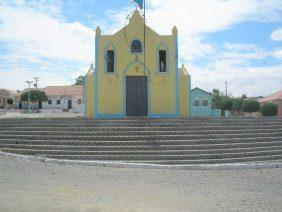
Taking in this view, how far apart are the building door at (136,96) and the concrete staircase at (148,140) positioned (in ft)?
19.3

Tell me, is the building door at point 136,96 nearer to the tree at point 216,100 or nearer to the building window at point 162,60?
the building window at point 162,60

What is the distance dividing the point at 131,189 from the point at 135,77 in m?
16.1

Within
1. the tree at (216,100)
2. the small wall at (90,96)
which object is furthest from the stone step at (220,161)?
the tree at (216,100)

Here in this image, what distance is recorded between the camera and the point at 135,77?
25438 mm

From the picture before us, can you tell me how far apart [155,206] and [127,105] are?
17.5 meters

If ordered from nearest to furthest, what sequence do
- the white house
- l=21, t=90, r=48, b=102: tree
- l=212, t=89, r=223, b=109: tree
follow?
1. l=212, t=89, r=223, b=109: tree
2. l=21, t=90, r=48, b=102: tree
3. the white house


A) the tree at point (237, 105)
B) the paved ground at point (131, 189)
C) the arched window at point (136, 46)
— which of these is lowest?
the paved ground at point (131, 189)

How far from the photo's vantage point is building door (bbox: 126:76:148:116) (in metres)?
25.2

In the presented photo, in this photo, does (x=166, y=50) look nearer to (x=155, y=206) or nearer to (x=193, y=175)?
(x=193, y=175)

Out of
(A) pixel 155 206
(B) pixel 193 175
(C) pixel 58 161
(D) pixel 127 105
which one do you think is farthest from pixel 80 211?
(D) pixel 127 105

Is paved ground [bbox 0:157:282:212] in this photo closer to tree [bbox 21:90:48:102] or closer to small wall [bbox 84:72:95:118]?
small wall [bbox 84:72:95:118]

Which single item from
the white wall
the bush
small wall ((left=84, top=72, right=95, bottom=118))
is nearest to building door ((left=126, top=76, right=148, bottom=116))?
small wall ((left=84, top=72, right=95, bottom=118))

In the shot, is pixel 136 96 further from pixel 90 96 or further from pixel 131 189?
pixel 131 189

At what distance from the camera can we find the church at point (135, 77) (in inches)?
992
